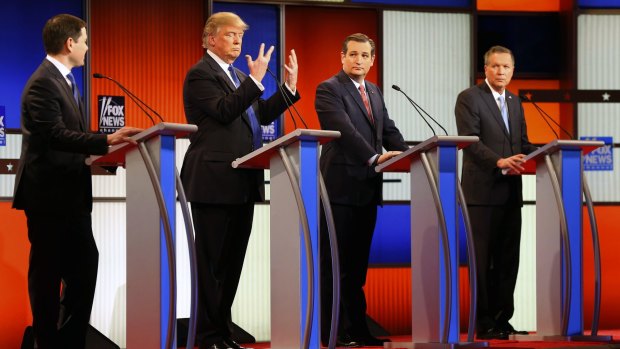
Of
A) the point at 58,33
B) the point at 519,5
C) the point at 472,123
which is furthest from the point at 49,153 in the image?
the point at 519,5

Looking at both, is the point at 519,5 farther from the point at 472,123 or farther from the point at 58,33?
the point at 58,33

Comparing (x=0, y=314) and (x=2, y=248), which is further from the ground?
(x=2, y=248)

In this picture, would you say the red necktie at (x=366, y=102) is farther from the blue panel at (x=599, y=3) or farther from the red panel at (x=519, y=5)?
the blue panel at (x=599, y=3)

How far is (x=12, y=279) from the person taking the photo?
576 cm

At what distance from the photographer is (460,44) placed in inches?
269

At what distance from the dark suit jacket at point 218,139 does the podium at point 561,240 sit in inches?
56.4

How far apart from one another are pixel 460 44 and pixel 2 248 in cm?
333

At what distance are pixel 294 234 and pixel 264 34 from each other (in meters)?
2.74

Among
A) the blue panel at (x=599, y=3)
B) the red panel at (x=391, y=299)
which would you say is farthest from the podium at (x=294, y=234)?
the blue panel at (x=599, y=3)

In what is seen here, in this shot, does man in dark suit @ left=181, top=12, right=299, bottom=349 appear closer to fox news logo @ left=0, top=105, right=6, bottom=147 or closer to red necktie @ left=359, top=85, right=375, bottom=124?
red necktie @ left=359, top=85, right=375, bottom=124

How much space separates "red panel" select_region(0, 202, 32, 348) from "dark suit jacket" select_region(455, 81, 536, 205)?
2618mm

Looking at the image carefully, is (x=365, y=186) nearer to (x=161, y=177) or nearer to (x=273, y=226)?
(x=273, y=226)

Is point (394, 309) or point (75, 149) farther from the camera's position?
point (394, 309)

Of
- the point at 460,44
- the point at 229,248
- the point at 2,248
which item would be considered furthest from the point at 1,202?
the point at 460,44
